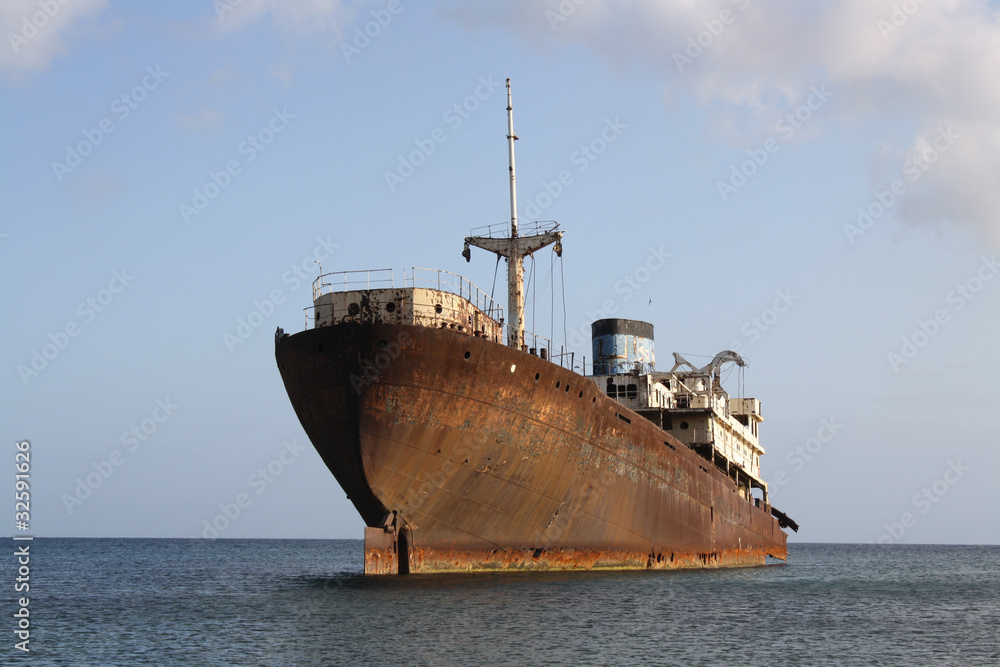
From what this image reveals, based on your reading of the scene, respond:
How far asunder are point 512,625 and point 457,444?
5.80 meters

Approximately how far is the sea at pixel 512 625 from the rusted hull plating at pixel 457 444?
0.95 m

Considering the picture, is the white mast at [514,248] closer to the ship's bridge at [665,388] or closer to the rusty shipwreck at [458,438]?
the rusty shipwreck at [458,438]

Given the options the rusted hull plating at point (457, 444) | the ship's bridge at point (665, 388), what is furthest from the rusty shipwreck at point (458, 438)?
the ship's bridge at point (665, 388)

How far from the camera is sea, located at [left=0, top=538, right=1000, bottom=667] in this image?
17141 mm

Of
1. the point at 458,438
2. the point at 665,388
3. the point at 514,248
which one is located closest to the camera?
the point at 458,438

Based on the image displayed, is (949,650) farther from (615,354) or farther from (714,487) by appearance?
(615,354)

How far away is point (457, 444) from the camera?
79.2 feet

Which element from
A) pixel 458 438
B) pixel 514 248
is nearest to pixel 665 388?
pixel 514 248

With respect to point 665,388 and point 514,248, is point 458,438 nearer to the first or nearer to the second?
point 514,248

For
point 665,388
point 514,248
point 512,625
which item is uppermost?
point 514,248

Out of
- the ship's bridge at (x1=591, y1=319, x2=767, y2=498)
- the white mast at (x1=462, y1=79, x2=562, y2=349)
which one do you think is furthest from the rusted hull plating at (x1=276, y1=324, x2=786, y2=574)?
the ship's bridge at (x1=591, y1=319, x2=767, y2=498)

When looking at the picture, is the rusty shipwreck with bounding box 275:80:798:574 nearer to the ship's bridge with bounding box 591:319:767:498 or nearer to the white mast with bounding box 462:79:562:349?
the white mast with bounding box 462:79:562:349

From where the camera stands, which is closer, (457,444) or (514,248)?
(457,444)

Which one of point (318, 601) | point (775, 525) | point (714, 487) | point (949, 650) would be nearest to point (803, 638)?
point (949, 650)
